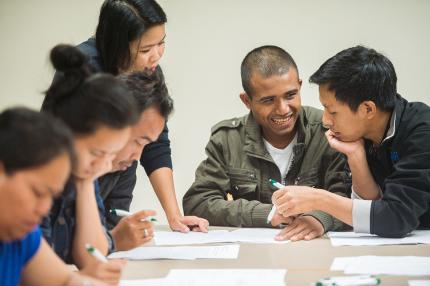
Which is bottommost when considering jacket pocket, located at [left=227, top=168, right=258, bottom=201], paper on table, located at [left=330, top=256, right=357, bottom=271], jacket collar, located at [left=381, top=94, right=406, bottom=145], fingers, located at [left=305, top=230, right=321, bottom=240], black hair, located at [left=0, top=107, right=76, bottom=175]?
fingers, located at [left=305, top=230, right=321, bottom=240]

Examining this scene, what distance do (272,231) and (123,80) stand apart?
79 centimetres

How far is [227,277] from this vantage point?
1463mm

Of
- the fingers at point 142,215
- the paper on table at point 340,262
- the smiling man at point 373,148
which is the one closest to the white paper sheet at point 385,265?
the paper on table at point 340,262

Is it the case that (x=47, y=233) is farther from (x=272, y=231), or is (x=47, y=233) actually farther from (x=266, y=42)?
(x=266, y=42)

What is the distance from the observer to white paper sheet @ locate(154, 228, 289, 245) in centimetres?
192

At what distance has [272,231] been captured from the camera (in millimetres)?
2090

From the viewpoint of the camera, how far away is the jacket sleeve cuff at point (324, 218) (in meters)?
2.01

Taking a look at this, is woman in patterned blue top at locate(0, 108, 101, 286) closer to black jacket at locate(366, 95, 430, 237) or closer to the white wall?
black jacket at locate(366, 95, 430, 237)

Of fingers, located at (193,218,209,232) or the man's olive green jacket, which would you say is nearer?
fingers, located at (193,218,209,232)

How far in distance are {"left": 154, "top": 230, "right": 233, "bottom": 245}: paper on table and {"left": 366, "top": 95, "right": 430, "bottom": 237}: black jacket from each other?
0.50 meters

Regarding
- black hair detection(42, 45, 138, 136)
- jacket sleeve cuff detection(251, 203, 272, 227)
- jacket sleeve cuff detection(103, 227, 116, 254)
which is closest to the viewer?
black hair detection(42, 45, 138, 136)

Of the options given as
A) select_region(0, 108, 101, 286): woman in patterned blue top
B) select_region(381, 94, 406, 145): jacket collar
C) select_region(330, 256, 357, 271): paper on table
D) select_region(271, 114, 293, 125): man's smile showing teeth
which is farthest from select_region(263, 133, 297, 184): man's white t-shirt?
select_region(0, 108, 101, 286): woman in patterned blue top

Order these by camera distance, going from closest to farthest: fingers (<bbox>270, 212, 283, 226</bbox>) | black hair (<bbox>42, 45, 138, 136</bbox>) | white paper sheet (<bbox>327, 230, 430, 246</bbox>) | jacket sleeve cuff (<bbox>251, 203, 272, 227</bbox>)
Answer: black hair (<bbox>42, 45, 138, 136</bbox>)
white paper sheet (<bbox>327, 230, 430, 246</bbox>)
fingers (<bbox>270, 212, 283, 226</bbox>)
jacket sleeve cuff (<bbox>251, 203, 272, 227</bbox>)

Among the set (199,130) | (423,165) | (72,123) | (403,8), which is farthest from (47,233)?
(403,8)
